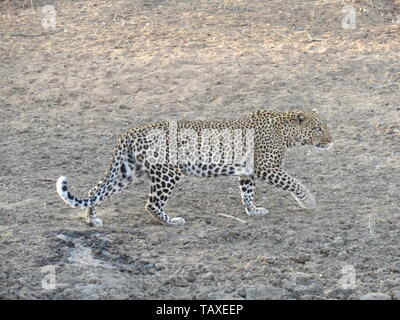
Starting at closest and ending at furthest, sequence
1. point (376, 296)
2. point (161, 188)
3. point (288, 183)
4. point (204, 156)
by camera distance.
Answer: point (376, 296) < point (161, 188) < point (204, 156) < point (288, 183)

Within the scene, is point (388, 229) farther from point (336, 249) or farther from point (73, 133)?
point (73, 133)

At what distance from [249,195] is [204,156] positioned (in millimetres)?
753

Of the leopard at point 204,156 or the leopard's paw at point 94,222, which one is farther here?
the leopard at point 204,156

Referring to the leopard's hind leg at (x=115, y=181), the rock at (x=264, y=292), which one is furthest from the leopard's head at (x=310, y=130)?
the rock at (x=264, y=292)

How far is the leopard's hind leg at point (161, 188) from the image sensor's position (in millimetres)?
8984

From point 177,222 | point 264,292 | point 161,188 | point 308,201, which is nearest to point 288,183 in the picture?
point 308,201

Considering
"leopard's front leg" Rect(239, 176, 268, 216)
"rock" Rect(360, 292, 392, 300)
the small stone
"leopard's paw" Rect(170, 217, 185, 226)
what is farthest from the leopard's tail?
"rock" Rect(360, 292, 392, 300)

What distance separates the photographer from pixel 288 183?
30.9ft

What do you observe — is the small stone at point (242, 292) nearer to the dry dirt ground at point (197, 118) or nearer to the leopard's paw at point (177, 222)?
the dry dirt ground at point (197, 118)

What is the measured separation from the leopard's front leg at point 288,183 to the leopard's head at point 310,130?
59 centimetres

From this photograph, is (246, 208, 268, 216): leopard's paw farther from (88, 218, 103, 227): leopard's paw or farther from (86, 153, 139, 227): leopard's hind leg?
(88, 218, 103, 227): leopard's paw

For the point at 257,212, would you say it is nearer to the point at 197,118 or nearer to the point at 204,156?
the point at 204,156

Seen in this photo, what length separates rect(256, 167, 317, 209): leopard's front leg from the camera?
941 centimetres

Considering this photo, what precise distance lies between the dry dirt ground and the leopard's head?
0.64 metres
